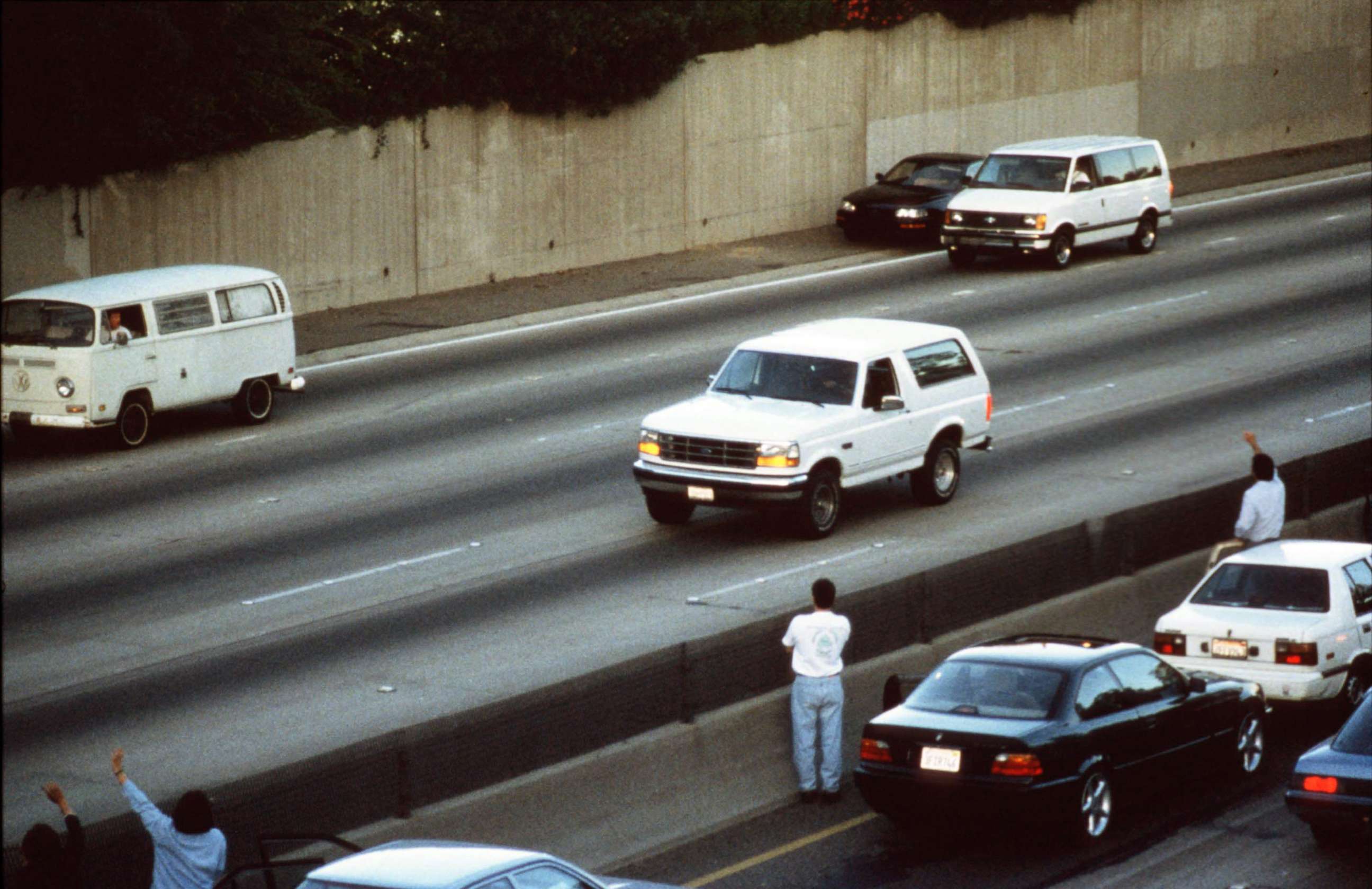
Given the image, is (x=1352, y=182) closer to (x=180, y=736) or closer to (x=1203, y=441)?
(x=1203, y=441)

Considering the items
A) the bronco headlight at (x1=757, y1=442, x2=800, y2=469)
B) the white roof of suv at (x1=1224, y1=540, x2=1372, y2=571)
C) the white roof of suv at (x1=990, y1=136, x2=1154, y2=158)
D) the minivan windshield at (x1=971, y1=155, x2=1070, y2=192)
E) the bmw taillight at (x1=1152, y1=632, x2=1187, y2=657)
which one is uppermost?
the white roof of suv at (x1=990, y1=136, x2=1154, y2=158)

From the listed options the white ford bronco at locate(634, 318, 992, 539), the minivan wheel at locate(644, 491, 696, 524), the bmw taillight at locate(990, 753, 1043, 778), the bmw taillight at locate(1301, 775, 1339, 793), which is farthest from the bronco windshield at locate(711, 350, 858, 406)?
the bmw taillight at locate(1301, 775, 1339, 793)

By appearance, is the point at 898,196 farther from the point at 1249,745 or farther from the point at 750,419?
the point at 1249,745

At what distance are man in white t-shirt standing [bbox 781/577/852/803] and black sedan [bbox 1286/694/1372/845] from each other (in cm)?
305

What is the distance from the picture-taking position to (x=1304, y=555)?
1659 cm

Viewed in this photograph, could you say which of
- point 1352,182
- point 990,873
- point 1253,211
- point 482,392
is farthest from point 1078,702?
point 1352,182

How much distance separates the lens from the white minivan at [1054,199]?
35.0 m

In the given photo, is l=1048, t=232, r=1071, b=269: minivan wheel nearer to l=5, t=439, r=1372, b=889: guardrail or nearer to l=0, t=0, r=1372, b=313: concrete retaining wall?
l=0, t=0, r=1372, b=313: concrete retaining wall

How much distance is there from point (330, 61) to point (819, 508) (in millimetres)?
17757

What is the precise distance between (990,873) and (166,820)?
5.23 meters

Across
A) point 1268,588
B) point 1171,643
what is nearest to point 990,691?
point 1171,643

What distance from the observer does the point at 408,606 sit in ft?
57.7

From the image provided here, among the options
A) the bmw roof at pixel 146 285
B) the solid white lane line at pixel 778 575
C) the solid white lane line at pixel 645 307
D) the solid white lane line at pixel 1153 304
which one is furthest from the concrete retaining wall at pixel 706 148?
the solid white lane line at pixel 778 575

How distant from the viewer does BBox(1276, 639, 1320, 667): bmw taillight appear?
1545 centimetres
